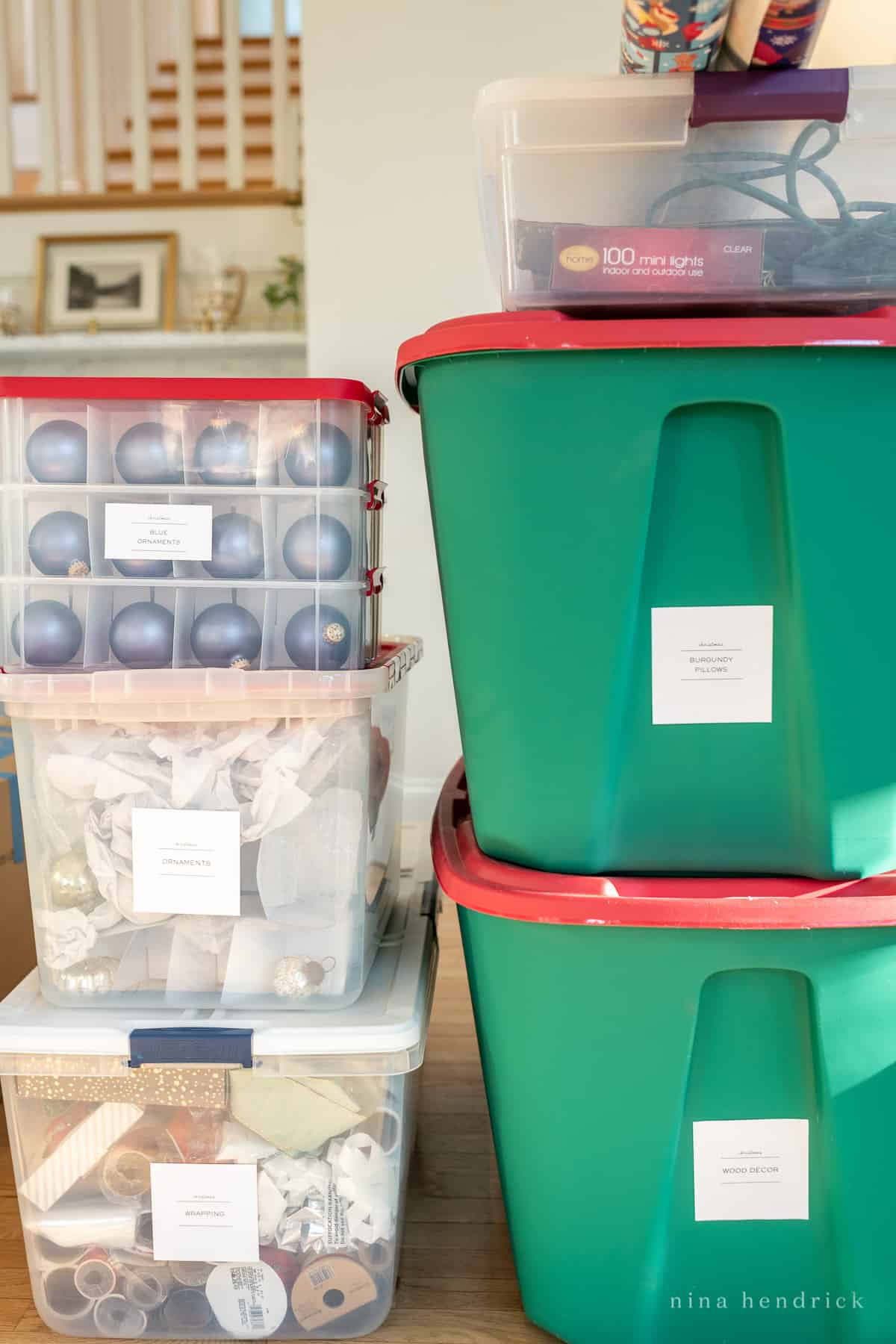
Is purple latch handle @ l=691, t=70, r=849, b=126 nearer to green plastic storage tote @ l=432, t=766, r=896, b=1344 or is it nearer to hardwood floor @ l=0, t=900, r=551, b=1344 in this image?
green plastic storage tote @ l=432, t=766, r=896, b=1344

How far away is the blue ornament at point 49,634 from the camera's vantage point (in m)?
1.02

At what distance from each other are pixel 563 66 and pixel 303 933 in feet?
7.69

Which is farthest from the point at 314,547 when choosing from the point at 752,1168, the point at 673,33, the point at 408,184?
the point at 408,184

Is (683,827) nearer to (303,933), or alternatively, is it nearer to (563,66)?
(303,933)

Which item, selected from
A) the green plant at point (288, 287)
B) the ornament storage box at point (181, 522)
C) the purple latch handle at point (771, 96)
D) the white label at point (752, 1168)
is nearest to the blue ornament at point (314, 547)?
the ornament storage box at point (181, 522)

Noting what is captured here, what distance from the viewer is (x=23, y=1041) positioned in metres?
0.97

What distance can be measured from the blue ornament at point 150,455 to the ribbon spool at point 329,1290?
2.37 ft

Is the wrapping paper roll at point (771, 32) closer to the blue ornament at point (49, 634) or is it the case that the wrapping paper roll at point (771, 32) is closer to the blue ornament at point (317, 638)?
the blue ornament at point (317, 638)

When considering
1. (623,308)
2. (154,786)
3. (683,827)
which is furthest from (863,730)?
(154,786)

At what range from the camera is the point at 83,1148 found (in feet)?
3.22

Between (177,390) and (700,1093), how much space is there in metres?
0.77

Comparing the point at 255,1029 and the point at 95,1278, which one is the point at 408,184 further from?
the point at 95,1278

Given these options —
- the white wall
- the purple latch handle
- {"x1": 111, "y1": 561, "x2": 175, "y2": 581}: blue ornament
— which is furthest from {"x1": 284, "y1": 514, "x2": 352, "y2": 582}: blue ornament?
the white wall

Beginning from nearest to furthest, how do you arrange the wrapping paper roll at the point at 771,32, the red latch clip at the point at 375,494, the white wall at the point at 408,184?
1. the wrapping paper roll at the point at 771,32
2. the red latch clip at the point at 375,494
3. the white wall at the point at 408,184
